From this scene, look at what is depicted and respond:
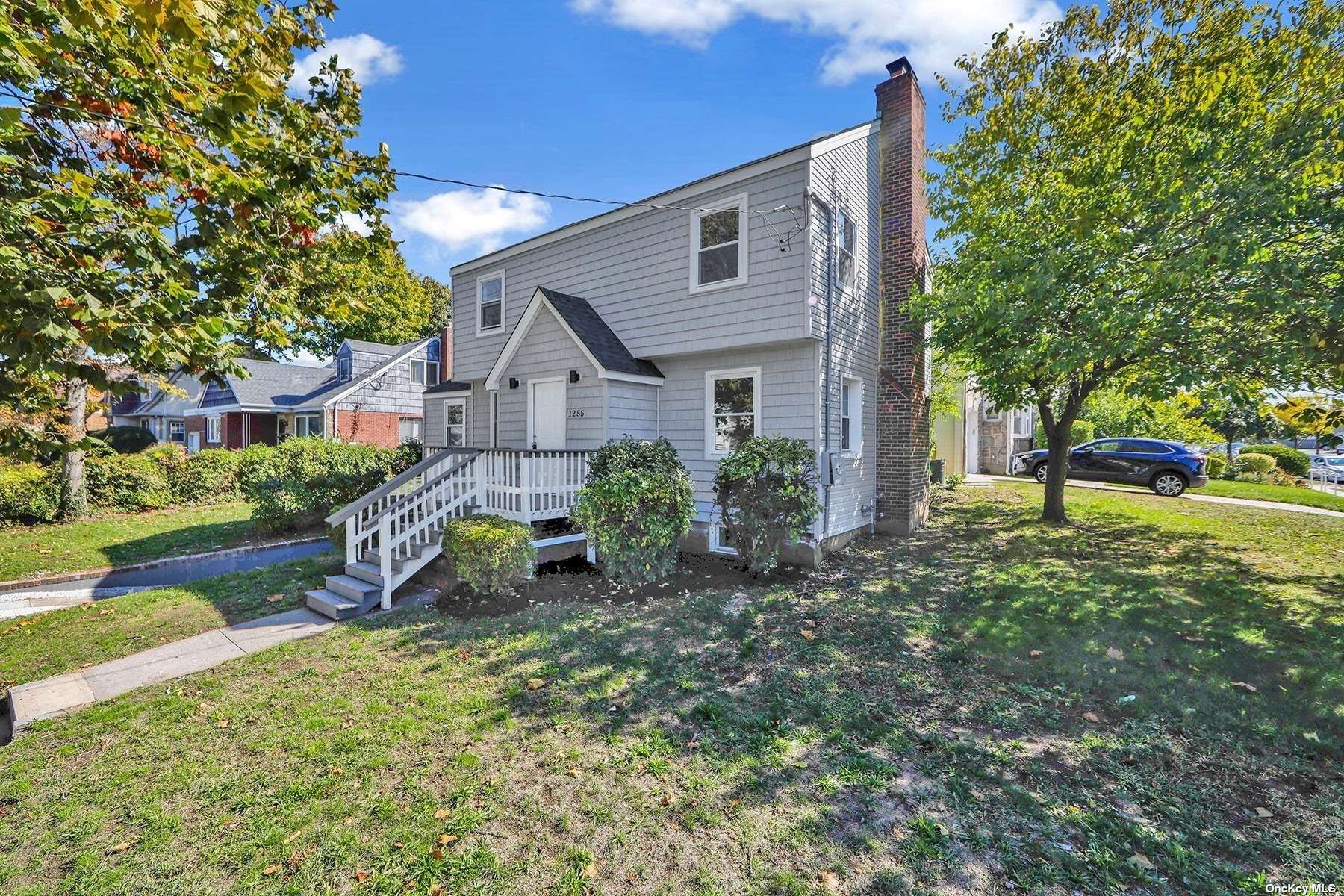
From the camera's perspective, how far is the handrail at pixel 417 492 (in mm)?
7809

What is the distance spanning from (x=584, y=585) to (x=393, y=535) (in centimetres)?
303

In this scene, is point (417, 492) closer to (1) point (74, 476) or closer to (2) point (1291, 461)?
(1) point (74, 476)

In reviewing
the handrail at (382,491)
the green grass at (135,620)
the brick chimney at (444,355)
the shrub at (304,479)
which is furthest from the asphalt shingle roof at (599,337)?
the brick chimney at (444,355)

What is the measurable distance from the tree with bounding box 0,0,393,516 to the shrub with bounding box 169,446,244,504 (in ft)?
42.4

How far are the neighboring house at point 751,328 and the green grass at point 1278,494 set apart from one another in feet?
37.4

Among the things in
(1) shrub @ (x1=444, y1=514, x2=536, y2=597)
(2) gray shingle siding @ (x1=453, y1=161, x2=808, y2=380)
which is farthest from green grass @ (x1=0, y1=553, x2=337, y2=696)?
(2) gray shingle siding @ (x1=453, y1=161, x2=808, y2=380)

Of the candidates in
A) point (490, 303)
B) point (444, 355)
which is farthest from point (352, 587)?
point (444, 355)

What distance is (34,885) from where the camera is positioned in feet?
9.15

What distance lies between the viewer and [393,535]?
831 centimetres

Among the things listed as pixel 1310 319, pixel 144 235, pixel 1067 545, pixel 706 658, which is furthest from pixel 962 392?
pixel 144 235

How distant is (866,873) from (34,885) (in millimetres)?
4233

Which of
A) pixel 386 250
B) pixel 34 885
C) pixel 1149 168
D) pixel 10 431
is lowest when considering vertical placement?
pixel 34 885

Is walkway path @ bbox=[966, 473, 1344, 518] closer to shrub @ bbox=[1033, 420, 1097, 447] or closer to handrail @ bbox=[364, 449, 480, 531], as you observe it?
shrub @ bbox=[1033, 420, 1097, 447]

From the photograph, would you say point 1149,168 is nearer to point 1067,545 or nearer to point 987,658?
point 1067,545
